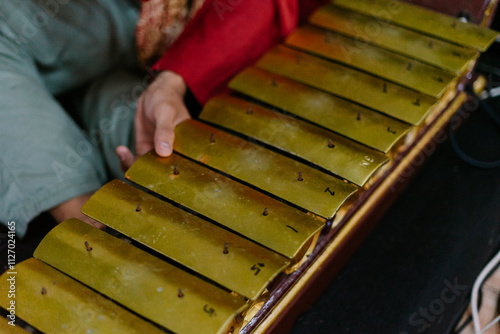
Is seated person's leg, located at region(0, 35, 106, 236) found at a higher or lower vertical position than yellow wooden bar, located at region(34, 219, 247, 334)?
higher

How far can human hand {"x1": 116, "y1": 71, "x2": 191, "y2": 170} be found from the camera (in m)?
1.25

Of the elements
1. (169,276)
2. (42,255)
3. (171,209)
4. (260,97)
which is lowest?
(42,255)

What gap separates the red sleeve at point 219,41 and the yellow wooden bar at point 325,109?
0.15m

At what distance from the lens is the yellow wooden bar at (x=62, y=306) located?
2.60 ft

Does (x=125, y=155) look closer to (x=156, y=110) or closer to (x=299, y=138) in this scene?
(x=156, y=110)

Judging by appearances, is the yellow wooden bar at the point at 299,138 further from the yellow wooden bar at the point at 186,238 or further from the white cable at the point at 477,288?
the white cable at the point at 477,288

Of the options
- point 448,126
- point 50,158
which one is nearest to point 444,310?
point 448,126

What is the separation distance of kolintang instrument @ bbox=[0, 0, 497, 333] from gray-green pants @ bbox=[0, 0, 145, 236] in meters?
0.28

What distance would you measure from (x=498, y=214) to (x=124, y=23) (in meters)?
1.29

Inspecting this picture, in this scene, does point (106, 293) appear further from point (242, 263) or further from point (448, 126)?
point (448, 126)

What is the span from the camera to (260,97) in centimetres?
121

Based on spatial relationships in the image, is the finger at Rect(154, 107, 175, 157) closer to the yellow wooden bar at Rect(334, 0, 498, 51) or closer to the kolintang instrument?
the kolintang instrument

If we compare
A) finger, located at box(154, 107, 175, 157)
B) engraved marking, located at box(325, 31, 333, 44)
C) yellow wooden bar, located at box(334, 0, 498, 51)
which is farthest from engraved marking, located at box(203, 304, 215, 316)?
yellow wooden bar, located at box(334, 0, 498, 51)

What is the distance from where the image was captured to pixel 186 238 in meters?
0.90
